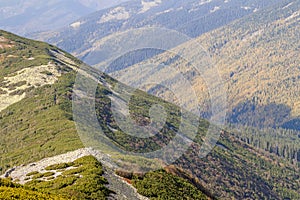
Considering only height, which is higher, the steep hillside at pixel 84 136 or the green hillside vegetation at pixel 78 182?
the green hillside vegetation at pixel 78 182

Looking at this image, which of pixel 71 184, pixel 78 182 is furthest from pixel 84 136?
pixel 78 182

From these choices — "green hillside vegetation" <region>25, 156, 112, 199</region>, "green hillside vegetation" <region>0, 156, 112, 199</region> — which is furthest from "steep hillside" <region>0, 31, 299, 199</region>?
"green hillside vegetation" <region>0, 156, 112, 199</region>

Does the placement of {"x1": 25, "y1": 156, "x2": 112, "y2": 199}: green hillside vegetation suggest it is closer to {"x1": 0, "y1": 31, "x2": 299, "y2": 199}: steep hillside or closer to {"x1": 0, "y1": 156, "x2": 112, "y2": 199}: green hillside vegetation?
{"x1": 0, "y1": 156, "x2": 112, "y2": 199}: green hillside vegetation

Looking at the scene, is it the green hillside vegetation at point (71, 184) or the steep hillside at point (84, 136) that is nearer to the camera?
the green hillside vegetation at point (71, 184)

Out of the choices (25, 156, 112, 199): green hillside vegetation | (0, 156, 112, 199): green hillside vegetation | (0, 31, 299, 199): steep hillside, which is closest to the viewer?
(0, 156, 112, 199): green hillside vegetation

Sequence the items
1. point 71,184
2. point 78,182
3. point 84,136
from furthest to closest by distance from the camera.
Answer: point 84,136 < point 71,184 < point 78,182

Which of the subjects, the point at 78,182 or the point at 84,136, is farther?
the point at 84,136

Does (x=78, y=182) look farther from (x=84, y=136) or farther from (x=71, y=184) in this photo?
(x=84, y=136)

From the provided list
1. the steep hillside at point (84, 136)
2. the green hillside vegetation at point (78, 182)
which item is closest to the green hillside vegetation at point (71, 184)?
the green hillside vegetation at point (78, 182)

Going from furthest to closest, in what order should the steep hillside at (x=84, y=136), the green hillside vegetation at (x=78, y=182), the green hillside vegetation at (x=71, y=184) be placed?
the steep hillside at (x=84, y=136) < the green hillside vegetation at (x=78, y=182) < the green hillside vegetation at (x=71, y=184)

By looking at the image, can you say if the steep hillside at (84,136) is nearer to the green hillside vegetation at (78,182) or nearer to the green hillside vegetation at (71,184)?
the green hillside vegetation at (78,182)

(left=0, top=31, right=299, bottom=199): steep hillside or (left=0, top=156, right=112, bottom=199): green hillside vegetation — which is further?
(left=0, top=31, right=299, bottom=199): steep hillside
